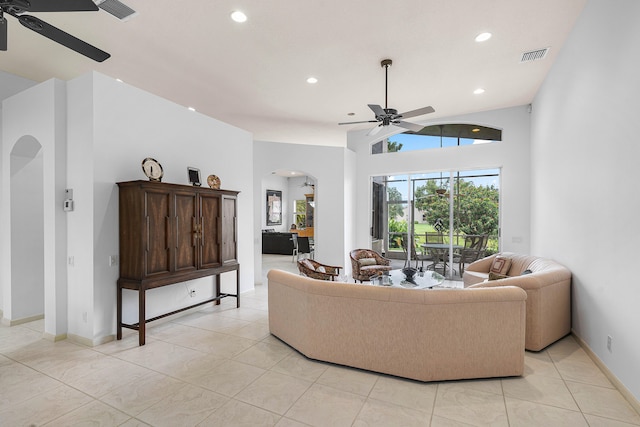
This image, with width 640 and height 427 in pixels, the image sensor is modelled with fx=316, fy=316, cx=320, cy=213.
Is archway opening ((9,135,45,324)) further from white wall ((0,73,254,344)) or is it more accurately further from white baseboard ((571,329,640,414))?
white baseboard ((571,329,640,414))

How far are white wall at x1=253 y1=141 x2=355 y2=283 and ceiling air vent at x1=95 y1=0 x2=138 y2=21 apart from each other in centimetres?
400

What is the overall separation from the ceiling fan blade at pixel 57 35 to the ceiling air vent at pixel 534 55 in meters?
4.87

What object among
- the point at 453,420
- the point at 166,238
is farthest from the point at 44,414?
the point at 453,420

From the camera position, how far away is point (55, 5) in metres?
2.14

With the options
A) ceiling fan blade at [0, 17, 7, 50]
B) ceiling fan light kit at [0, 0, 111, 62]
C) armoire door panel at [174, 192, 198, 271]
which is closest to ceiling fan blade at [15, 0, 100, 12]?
ceiling fan light kit at [0, 0, 111, 62]

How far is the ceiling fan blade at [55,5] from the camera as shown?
2104 mm

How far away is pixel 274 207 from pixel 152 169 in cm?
887

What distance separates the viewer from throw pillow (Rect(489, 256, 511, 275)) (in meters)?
4.97

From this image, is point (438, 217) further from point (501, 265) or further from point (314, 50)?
point (314, 50)

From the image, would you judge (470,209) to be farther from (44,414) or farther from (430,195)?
(44,414)

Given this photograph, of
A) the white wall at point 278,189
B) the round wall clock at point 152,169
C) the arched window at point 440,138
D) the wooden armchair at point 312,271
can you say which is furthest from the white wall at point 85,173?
the white wall at point 278,189

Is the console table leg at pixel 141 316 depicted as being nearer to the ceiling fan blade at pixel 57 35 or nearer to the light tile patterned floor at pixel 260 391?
the light tile patterned floor at pixel 260 391

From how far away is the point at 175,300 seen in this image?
4.45 meters

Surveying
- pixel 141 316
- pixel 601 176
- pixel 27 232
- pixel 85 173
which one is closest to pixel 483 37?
pixel 601 176
